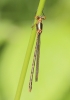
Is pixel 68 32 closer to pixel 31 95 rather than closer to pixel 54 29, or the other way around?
pixel 54 29

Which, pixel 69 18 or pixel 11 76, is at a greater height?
pixel 69 18

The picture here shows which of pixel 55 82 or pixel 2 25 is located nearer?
pixel 55 82

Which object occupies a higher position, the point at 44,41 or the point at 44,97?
the point at 44,41

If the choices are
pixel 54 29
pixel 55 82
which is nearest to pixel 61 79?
pixel 55 82

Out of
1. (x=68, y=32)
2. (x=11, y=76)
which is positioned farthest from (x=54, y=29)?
(x=11, y=76)

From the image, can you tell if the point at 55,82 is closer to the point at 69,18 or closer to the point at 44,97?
the point at 44,97

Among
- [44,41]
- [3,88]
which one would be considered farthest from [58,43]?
[3,88]
